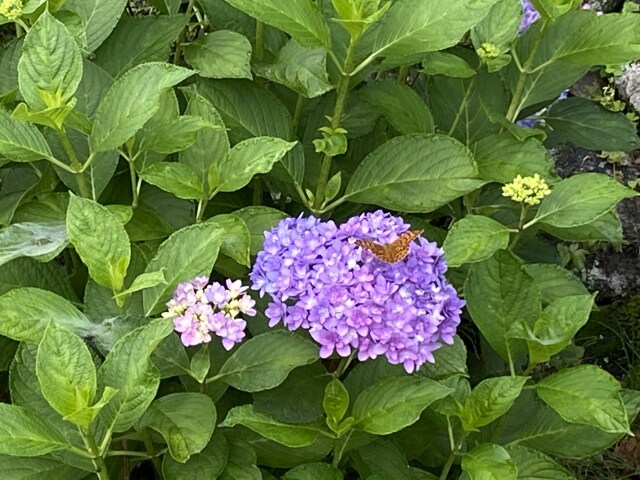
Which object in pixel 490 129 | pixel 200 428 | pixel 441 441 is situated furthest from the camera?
pixel 490 129

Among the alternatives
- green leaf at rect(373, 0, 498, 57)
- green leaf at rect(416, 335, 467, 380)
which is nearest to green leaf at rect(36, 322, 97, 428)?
green leaf at rect(416, 335, 467, 380)

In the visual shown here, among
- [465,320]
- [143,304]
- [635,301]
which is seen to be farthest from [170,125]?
[635,301]

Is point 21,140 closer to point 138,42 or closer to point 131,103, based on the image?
point 131,103

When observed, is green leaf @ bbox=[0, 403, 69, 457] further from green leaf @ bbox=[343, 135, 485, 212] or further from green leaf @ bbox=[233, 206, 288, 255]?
green leaf @ bbox=[343, 135, 485, 212]

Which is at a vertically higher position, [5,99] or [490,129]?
[5,99]

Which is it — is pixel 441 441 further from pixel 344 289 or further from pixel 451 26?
pixel 451 26

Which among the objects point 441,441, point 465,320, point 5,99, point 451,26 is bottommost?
point 465,320

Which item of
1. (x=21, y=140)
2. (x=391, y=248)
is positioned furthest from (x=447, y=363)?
(x=21, y=140)
